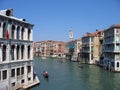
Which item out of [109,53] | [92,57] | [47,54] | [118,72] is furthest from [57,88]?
[47,54]

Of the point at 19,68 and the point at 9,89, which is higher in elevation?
the point at 19,68

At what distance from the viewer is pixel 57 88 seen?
24375 millimetres

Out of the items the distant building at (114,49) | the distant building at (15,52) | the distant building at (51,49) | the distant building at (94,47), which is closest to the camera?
the distant building at (15,52)

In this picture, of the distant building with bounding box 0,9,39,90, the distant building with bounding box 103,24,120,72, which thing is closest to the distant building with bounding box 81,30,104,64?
the distant building with bounding box 103,24,120,72

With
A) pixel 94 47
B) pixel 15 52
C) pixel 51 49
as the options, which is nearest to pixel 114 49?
pixel 94 47

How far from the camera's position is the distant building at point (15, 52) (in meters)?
19.0

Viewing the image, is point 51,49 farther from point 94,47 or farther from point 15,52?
point 15,52

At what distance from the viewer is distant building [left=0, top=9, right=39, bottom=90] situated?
1898 cm

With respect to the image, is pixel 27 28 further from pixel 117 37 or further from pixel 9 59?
pixel 117 37

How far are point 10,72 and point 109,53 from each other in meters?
29.2

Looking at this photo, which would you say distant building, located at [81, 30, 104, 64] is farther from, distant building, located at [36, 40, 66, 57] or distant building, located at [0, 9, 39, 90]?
distant building, located at [36, 40, 66, 57]

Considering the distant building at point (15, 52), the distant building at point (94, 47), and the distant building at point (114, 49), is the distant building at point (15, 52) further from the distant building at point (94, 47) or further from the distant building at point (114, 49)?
the distant building at point (94, 47)

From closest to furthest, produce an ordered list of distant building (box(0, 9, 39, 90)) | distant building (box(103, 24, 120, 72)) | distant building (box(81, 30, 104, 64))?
distant building (box(0, 9, 39, 90)), distant building (box(103, 24, 120, 72)), distant building (box(81, 30, 104, 64))

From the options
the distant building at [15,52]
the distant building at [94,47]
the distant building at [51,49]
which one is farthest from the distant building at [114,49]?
the distant building at [51,49]
